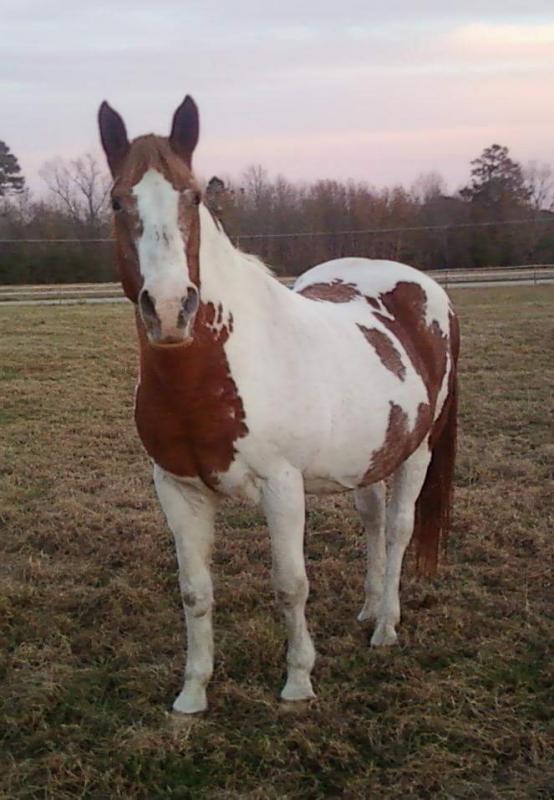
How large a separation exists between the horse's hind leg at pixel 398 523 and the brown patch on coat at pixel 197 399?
1.30 meters

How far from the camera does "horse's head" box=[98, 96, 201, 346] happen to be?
85.5 inches

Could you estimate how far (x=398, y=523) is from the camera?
147 inches

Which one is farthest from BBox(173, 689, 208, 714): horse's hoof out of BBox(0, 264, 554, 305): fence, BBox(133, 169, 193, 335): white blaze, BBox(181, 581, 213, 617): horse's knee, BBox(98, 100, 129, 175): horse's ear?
BBox(0, 264, 554, 305): fence

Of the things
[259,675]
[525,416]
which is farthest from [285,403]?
[525,416]

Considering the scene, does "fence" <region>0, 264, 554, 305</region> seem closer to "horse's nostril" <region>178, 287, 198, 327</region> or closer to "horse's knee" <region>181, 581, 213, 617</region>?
"horse's knee" <region>181, 581, 213, 617</region>

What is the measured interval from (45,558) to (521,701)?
2829 millimetres

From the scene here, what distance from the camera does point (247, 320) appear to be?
2830 millimetres

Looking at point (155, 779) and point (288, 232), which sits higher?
point (288, 232)

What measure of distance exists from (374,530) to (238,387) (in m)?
1.52

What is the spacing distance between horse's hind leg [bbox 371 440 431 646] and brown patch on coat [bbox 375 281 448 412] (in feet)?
1.01

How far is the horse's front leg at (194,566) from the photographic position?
2973 millimetres

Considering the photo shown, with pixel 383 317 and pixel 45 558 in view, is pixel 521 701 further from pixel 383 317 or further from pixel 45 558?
pixel 45 558

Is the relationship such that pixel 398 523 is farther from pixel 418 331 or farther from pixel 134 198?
pixel 134 198

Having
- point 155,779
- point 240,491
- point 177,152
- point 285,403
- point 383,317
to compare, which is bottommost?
point 155,779
